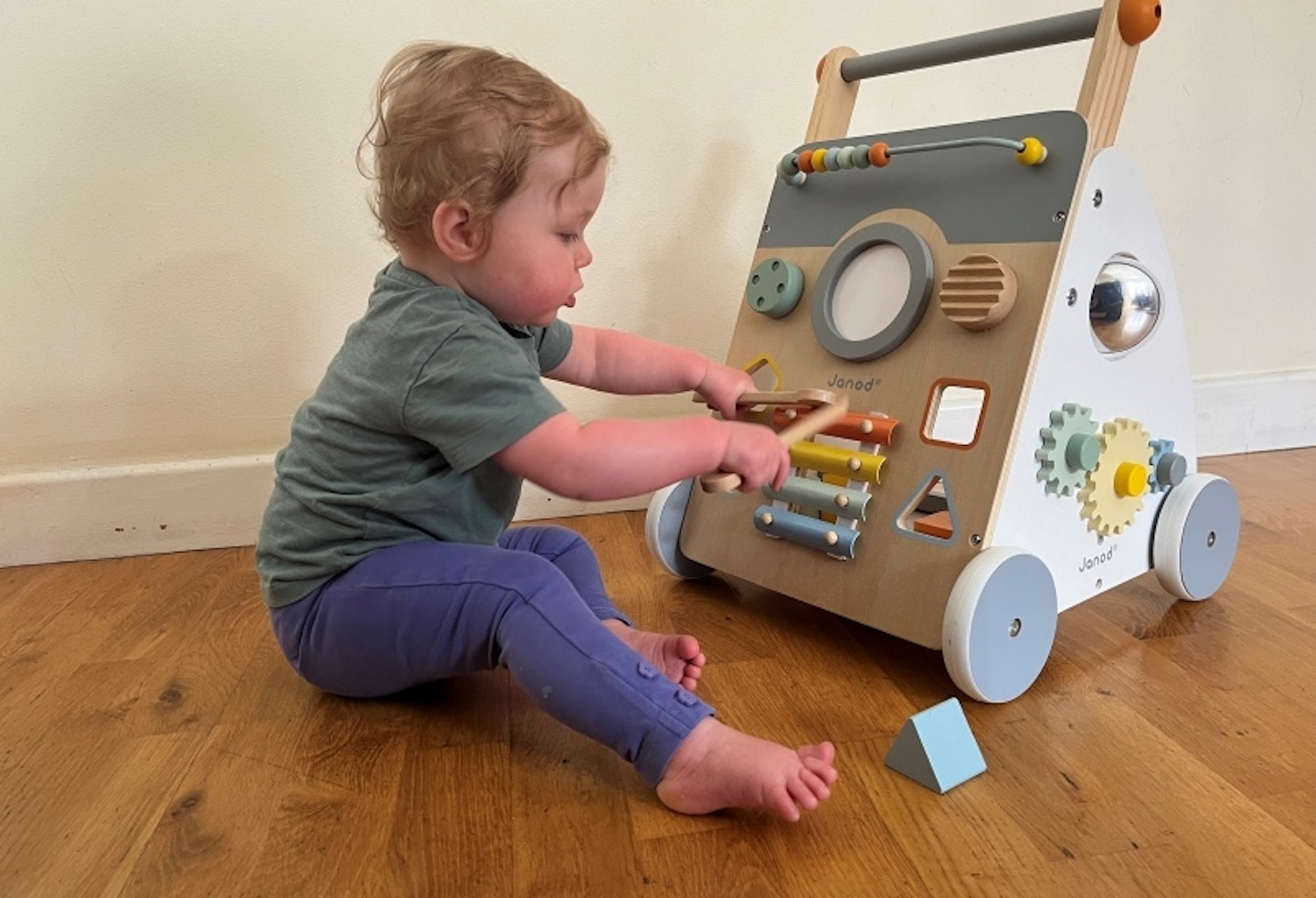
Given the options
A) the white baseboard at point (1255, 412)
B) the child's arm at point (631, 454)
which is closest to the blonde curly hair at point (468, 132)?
the child's arm at point (631, 454)

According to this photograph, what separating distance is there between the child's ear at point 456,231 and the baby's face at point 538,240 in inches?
0.4

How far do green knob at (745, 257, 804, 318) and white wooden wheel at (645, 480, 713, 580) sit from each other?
0.20 m

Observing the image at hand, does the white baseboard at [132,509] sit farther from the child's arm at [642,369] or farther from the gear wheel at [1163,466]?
the gear wheel at [1163,466]

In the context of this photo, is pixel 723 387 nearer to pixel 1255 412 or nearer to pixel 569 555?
pixel 569 555

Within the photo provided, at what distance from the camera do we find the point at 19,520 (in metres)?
1.17

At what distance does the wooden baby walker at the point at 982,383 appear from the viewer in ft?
2.54

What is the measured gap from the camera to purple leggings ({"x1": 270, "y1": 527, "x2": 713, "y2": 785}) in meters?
0.63

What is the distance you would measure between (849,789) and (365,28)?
3.25 feet

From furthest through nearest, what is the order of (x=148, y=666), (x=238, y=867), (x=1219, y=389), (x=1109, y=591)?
1. (x=1219, y=389)
2. (x=1109, y=591)
3. (x=148, y=666)
4. (x=238, y=867)

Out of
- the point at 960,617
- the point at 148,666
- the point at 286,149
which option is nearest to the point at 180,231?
the point at 286,149

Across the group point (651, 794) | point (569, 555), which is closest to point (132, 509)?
point (569, 555)

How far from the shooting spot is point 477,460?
0.64m

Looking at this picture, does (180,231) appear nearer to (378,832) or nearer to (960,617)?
(378,832)

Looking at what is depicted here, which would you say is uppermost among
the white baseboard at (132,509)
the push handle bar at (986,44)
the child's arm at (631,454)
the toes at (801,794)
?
the push handle bar at (986,44)
